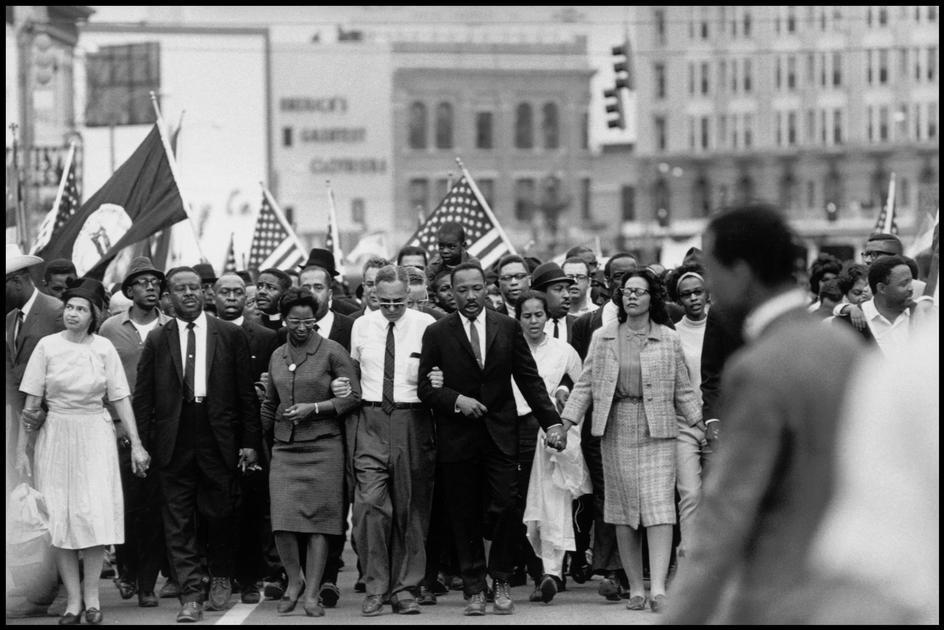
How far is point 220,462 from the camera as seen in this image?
11.3 meters

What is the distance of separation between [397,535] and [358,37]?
87.3 metres

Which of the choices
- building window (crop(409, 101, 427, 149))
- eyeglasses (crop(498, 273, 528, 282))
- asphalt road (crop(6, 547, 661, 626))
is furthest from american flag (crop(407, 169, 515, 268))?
building window (crop(409, 101, 427, 149))

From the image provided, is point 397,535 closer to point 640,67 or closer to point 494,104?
point 494,104

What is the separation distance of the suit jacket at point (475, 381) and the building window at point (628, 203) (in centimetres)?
10250

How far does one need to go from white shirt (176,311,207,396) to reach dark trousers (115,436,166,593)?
0.62 meters

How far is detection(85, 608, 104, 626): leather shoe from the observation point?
34.7 ft

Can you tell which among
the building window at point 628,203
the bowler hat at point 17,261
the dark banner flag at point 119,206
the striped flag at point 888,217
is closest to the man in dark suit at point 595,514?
the bowler hat at point 17,261

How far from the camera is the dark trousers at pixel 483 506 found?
1125 centimetres

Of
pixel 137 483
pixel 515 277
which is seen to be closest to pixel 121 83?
pixel 515 277

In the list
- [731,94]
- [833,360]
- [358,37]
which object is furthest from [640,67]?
[833,360]

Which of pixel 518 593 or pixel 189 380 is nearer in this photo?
pixel 189 380

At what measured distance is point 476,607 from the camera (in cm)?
1094

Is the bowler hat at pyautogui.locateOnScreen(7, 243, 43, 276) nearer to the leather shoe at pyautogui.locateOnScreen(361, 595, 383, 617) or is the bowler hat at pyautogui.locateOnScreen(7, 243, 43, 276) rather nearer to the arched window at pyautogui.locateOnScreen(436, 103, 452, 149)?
the leather shoe at pyautogui.locateOnScreen(361, 595, 383, 617)

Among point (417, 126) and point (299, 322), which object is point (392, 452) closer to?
point (299, 322)
